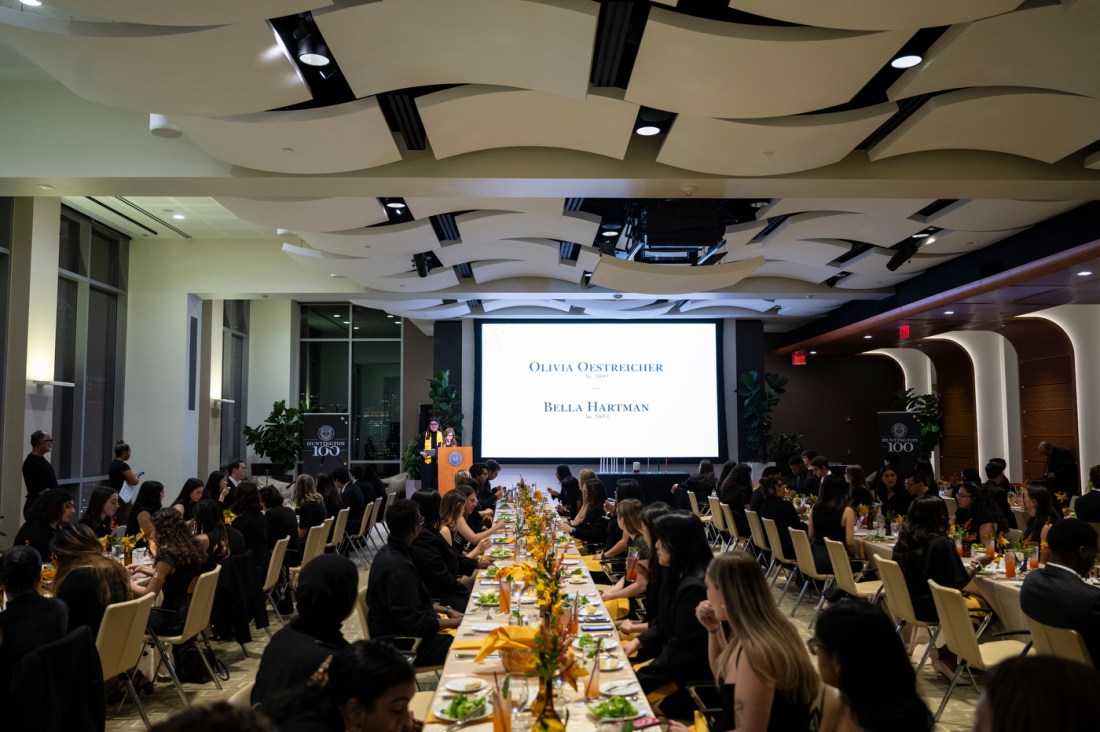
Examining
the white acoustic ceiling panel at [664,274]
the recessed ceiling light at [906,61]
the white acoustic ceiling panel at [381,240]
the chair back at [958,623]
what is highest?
the recessed ceiling light at [906,61]

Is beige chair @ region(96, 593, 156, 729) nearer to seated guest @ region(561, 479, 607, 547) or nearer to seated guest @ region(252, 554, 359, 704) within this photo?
seated guest @ region(252, 554, 359, 704)

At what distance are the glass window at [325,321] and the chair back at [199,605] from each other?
42.8 feet

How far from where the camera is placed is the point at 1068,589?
11.9 feet

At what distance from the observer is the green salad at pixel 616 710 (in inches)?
102

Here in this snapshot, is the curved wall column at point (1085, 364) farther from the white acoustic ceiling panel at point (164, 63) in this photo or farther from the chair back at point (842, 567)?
the white acoustic ceiling panel at point (164, 63)

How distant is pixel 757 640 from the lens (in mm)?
2482

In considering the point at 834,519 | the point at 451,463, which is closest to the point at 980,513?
the point at 834,519

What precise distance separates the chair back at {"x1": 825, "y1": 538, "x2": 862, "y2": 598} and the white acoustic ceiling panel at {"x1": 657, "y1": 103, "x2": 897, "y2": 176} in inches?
110

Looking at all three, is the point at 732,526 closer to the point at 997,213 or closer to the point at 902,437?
the point at 997,213

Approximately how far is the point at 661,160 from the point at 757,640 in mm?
4383

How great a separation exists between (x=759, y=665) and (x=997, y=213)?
23.6ft

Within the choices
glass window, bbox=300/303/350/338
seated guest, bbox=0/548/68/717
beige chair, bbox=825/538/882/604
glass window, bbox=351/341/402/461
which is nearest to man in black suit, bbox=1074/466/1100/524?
beige chair, bbox=825/538/882/604

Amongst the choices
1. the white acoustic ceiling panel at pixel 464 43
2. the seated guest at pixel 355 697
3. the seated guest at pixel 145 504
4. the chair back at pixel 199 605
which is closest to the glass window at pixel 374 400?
the seated guest at pixel 145 504

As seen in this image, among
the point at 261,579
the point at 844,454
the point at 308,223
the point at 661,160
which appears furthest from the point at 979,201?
the point at 844,454
